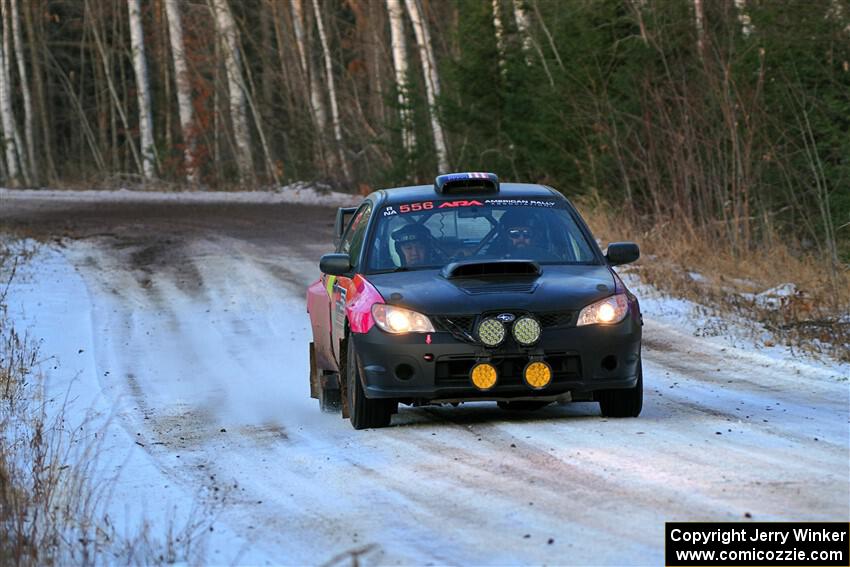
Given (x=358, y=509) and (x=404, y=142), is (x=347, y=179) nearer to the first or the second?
(x=404, y=142)

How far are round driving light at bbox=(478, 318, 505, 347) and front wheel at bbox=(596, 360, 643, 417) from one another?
871 mm

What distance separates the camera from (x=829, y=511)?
6.79m

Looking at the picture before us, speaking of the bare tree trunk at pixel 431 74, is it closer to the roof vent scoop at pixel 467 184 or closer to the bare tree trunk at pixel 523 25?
the bare tree trunk at pixel 523 25

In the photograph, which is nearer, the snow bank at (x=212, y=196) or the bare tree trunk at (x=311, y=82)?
the snow bank at (x=212, y=196)

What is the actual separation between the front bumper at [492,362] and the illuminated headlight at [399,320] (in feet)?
0.12

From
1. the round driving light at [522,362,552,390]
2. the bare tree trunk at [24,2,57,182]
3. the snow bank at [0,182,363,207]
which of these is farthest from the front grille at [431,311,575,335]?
the bare tree trunk at [24,2,57,182]

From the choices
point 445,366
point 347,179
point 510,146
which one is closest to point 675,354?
point 445,366

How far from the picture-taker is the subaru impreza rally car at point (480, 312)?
374 inches

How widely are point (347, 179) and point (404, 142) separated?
3308 millimetres

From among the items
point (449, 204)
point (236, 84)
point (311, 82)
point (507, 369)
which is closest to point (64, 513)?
point (507, 369)

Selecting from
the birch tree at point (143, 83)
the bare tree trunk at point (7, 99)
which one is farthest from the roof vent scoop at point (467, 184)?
the bare tree trunk at point (7, 99)

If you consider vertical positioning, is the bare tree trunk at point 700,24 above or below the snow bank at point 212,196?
above

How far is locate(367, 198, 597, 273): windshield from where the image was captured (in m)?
10.7

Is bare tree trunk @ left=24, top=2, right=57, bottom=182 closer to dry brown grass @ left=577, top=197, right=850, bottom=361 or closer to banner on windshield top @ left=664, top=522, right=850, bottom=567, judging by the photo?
dry brown grass @ left=577, top=197, right=850, bottom=361
